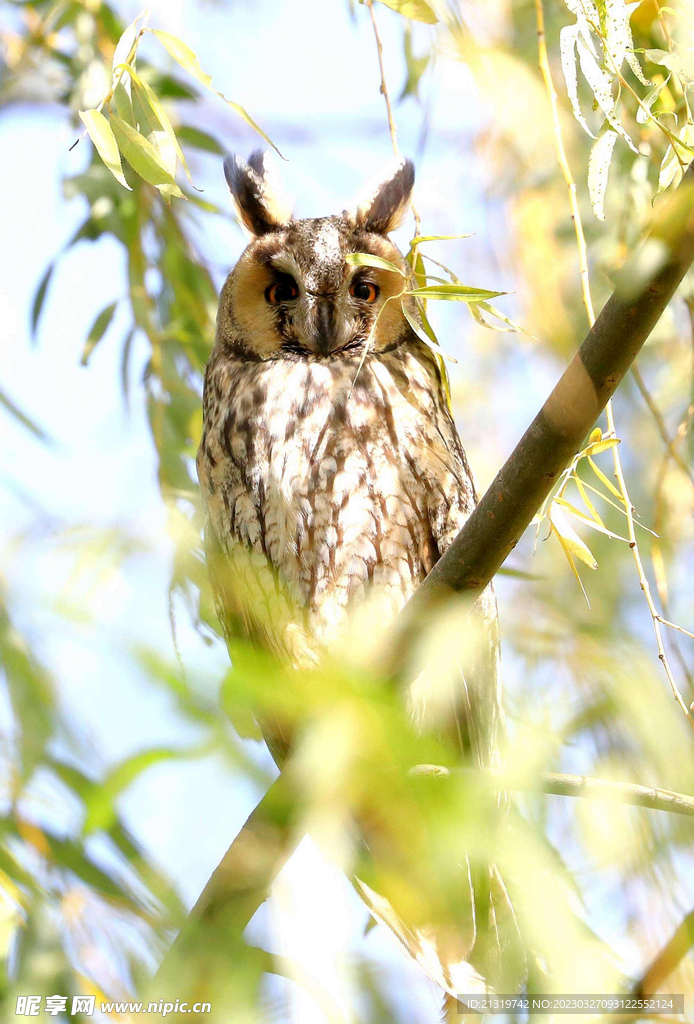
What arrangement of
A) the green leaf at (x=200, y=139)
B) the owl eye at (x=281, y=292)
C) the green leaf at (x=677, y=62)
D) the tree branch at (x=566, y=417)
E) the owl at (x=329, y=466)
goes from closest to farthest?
the tree branch at (x=566, y=417) → the green leaf at (x=677, y=62) → the owl at (x=329, y=466) → the owl eye at (x=281, y=292) → the green leaf at (x=200, y=139)

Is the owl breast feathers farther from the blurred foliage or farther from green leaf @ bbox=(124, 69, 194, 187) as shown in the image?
green leaf @ bbox=(124, 69, 194, 187)

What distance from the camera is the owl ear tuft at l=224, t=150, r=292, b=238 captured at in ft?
7.03

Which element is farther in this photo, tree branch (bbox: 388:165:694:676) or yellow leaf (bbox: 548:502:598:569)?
yellow leaf (bbox: 548:502:598:569)

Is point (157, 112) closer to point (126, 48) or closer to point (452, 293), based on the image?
point (126, 48)

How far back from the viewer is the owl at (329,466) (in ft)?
6.00

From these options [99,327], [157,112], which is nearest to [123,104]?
[157,112]

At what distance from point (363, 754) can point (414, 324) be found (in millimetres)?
662

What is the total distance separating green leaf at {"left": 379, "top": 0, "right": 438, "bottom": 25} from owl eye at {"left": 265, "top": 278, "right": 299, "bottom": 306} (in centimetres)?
81

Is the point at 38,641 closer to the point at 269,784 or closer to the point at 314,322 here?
the point at 269,784

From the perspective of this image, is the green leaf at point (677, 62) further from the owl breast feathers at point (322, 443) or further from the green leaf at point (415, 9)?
the owl breast feathers at point (322, 443)

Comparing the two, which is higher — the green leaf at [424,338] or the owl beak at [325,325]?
the owl beak at [325,325]

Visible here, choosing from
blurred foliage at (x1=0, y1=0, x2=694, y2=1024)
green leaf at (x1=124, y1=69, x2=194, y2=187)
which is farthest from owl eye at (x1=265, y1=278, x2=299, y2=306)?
green leaf at (x1=124, y1=69, x2=194, y2=187)

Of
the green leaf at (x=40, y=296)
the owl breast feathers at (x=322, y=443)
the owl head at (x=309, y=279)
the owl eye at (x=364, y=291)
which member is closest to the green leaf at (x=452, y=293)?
the owl breast feathers at (x=322, y=443)

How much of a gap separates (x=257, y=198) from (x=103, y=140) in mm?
1025
